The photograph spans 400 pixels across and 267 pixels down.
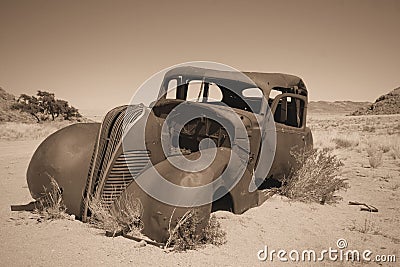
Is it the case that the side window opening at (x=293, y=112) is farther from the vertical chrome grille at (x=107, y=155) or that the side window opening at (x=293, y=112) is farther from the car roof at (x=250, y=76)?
the vertical chrome grille at (x=107, y=155)

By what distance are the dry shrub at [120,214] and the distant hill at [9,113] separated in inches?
1296

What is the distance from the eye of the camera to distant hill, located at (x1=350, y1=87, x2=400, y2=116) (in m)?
59.9

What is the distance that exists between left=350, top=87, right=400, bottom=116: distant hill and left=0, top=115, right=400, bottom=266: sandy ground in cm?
5996

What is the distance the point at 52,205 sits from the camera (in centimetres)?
470

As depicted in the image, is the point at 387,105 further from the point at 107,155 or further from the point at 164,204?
the point at 164,204

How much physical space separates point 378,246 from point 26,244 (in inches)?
159

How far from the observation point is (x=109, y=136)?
4.69 meters

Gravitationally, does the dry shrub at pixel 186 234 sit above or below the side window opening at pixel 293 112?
below

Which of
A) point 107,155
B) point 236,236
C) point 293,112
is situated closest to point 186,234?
point 236,236

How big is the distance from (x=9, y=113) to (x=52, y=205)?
1433 inches

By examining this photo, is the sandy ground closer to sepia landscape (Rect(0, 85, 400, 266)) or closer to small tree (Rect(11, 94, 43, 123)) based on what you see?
sepia landscape (Rect(0, 85, 400, 266))

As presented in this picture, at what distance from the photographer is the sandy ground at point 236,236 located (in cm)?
363

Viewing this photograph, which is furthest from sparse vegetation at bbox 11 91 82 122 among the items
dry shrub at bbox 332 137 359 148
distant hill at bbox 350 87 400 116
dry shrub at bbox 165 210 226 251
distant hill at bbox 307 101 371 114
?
distant hill at bbox 307 101 371 114

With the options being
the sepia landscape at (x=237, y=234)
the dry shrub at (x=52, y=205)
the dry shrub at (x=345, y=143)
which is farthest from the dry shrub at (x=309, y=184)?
the dry shrub at (x=345, y=143)
